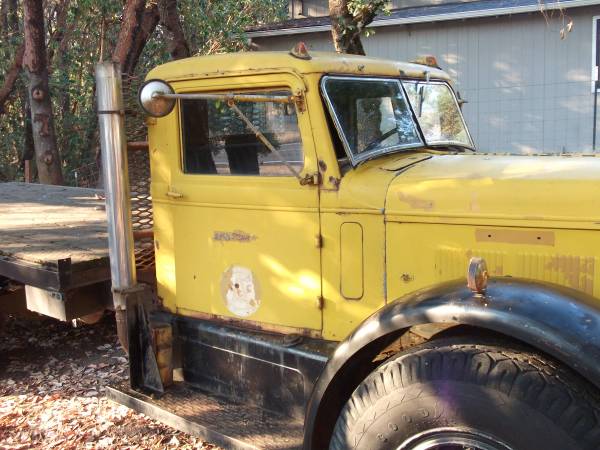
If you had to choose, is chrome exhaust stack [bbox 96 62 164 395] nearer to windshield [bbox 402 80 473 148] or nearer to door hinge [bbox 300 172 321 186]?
door hinge [bbox 300 172 321 186]

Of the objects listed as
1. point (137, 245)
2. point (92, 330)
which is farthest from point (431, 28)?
point (137, 245)

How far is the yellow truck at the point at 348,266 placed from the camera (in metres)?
2.30

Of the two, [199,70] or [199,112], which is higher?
[199,70]

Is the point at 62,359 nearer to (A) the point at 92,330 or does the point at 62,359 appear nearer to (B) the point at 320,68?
(A) the point at 92,330

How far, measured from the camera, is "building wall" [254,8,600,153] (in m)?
10.7

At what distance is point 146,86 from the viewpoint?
3.20m

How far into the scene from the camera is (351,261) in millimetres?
2965

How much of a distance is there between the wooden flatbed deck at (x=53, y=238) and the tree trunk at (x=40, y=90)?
3.33 meters

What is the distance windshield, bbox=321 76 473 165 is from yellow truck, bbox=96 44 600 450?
12mm

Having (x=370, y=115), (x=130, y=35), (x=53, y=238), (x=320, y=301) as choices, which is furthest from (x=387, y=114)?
(x=130, y=35)

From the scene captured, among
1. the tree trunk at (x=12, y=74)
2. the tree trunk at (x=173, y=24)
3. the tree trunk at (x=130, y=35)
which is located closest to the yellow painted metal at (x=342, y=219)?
the tree trunk at (x=130, y=35)

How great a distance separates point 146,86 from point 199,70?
0.27 m

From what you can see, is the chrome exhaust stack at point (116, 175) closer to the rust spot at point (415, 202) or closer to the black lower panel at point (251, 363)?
the black lower panel at point (251, 363)

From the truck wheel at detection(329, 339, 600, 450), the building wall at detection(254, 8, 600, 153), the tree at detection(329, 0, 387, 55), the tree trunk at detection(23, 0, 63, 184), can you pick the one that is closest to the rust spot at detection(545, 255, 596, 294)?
the truck wheel at detection(329, 339, 600, 450)
